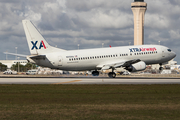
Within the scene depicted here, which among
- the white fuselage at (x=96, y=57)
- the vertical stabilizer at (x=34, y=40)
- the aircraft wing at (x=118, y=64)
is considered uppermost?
the vertical stabilizer at (x=34, y=40)

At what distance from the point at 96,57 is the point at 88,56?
1.62m

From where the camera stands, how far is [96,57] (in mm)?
60094

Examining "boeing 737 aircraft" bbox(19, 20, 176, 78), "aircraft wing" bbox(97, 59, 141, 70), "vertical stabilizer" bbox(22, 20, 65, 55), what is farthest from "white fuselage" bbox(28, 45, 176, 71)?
"vertical stabilizer" bbox(22, 20, 65, 55)

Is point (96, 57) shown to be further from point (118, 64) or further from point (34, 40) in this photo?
point (34, 40)

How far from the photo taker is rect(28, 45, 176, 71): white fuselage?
58628 millimetres

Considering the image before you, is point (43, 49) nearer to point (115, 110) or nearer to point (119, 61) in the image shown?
point (119, 61)

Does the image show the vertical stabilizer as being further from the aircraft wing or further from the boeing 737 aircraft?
the aircraft wing

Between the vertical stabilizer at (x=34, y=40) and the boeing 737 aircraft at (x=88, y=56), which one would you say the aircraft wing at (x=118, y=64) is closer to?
the boeing 737 aircraft at (x=88, y=56)

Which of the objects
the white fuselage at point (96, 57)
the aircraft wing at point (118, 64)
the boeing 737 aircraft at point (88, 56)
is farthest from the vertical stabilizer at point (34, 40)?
the aircraft wing at point (118, 64)

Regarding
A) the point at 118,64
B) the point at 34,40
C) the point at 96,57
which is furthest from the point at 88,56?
the point at 34,40

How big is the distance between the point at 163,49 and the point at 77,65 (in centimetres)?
1854

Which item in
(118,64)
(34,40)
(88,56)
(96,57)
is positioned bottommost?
(118,64)

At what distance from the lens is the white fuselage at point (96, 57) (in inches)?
2308

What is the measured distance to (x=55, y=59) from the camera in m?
58.4
